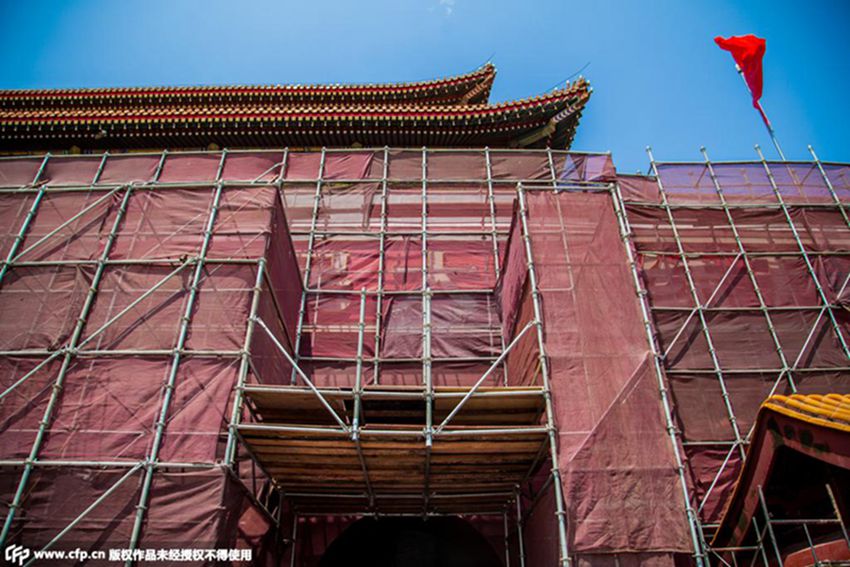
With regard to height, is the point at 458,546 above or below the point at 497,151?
below

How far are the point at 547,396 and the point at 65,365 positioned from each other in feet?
19.8

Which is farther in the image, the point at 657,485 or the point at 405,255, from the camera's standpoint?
the point at 405,255

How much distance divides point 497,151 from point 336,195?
3.81 metres

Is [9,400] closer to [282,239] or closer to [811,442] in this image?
[282,239]

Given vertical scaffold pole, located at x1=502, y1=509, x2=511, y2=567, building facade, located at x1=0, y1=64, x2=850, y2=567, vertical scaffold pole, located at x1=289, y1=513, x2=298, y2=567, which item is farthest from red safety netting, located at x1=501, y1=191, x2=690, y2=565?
vertical scaffold pole, located at x1=289, y1=513, x2=298, y2=567

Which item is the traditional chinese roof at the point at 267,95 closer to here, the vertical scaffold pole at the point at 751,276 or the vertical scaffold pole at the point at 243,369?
the vertical scaffold pole at the point at 751,276

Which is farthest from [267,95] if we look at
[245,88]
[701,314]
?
[701,314]

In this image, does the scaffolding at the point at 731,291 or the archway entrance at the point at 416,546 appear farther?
the archway entrance at the point at 416,546

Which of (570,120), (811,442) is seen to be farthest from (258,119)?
(811,442)

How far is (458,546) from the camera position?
10.3m

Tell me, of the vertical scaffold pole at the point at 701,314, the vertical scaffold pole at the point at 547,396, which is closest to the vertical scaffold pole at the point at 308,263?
the vertical scaffold pole at the point at 547,396

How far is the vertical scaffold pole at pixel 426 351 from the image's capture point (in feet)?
21.6

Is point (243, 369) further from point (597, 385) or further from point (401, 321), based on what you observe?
point (597, 385)

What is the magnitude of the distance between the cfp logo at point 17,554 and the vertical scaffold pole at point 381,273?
16.9 ft
